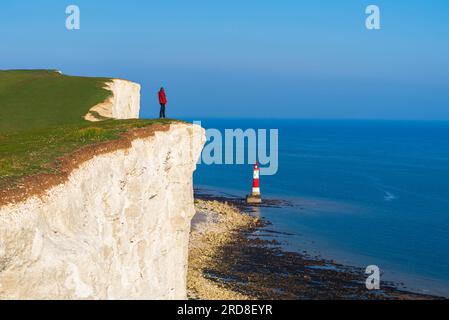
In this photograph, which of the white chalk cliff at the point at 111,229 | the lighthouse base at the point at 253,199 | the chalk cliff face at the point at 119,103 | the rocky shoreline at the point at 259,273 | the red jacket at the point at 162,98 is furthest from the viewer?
the lighthouse base at the point at 253,199

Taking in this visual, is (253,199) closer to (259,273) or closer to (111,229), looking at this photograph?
(259,273)

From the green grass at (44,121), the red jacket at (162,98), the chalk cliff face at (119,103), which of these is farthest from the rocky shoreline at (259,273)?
the green grass at (44,121)

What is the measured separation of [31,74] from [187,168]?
29.0 meters

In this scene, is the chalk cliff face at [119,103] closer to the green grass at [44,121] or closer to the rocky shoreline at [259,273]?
the green grass at [44,121]

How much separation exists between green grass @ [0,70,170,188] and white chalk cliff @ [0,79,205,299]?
1.27 meters

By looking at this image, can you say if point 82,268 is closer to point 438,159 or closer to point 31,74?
point 31,74

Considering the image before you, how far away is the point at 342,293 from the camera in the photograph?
4406 centimetres

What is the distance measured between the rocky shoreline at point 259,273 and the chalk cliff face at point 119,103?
11.7 m

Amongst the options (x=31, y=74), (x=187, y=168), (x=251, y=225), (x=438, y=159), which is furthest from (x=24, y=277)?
(x=438, y=159)

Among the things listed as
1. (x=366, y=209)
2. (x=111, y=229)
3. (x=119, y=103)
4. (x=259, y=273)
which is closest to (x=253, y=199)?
(x=366, y=209)

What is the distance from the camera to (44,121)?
38531 millimetres

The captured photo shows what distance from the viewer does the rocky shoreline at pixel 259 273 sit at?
4288 centimetres

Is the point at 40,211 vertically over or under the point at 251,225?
Result: over

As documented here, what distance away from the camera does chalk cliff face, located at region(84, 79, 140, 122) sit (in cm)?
4100
